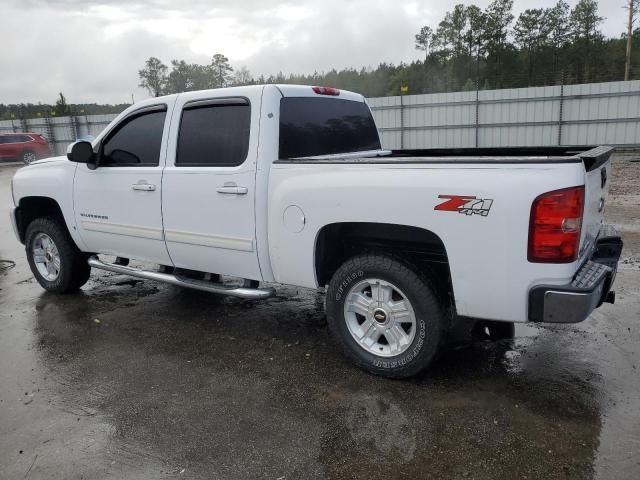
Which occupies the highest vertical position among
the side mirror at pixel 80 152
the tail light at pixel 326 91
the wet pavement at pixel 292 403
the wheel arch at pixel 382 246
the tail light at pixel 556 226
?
the tail light at pixel 326 91

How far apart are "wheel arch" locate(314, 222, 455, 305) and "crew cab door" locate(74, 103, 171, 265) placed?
159 centimetres

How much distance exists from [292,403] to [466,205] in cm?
163

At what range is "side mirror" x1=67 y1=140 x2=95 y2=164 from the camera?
4938 mm

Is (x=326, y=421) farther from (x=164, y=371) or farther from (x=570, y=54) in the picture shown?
(x=570, y=54)

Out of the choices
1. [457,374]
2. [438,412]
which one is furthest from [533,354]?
[438,412]

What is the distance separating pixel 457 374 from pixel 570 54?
47.7 metres

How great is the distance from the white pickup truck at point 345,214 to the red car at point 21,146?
2421 centimetres

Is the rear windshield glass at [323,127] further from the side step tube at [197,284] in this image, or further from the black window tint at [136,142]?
the black window tint at [136,142]

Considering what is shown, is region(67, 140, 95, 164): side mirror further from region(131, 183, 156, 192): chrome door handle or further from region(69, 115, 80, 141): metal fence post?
region(69, 115, 80, 141): metal fence post

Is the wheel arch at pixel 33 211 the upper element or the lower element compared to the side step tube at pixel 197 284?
upper

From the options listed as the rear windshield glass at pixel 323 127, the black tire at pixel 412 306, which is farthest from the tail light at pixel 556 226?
the rear windshield glass at pixel 323 127

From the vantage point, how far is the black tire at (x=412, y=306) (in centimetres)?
346

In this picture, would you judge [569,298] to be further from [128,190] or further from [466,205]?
[128,190]

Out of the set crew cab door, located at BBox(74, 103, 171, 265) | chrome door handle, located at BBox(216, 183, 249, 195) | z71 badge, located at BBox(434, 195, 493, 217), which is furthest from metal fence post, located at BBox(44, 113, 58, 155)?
z71 badge, located at BBox(434, 195, 493, 217)
